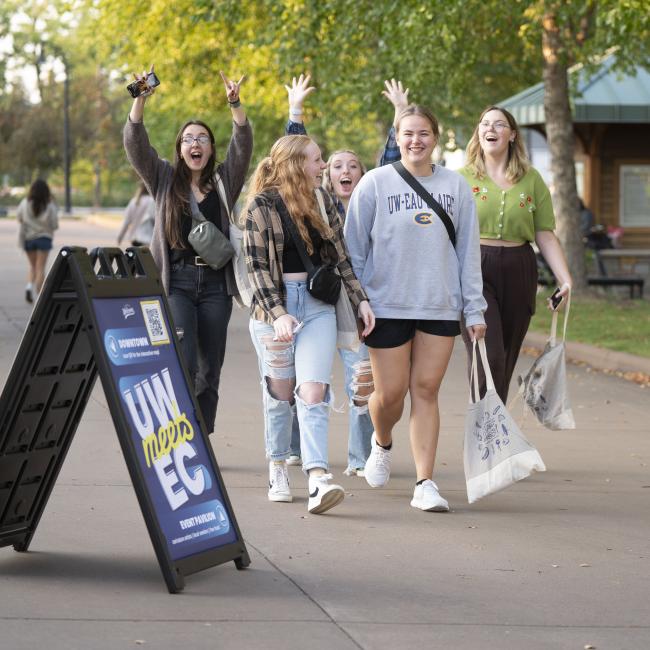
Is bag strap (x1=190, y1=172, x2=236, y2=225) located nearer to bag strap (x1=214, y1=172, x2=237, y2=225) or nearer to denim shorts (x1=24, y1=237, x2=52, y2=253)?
bag strap (x1=214, y1=172, x2=237, y2=225)

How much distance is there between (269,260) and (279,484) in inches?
42.3

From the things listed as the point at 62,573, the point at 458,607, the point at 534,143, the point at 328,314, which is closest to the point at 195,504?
the point at 62,573

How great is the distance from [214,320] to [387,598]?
2.76 meters

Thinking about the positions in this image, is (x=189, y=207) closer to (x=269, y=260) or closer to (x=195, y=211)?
(x=195, y=211)

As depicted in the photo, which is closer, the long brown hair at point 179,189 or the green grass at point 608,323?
the long brown hair at point 179,189

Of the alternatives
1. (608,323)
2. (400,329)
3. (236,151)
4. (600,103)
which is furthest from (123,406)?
(600,103)

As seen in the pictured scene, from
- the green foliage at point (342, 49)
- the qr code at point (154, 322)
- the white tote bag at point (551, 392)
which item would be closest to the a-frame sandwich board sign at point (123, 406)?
the qr code at point (154, 322)

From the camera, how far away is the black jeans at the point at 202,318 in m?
7.64

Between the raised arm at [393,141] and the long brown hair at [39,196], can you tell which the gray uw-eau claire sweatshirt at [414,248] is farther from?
the long brown hair at [39,196]

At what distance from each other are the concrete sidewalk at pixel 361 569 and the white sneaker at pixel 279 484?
6 centimetres

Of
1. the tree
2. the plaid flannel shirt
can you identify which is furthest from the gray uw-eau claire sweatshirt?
the tree

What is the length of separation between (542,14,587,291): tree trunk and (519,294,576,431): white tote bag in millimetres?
12769

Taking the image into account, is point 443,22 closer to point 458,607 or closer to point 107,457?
point 107,457

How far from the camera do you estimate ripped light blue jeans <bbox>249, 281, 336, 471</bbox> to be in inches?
263
